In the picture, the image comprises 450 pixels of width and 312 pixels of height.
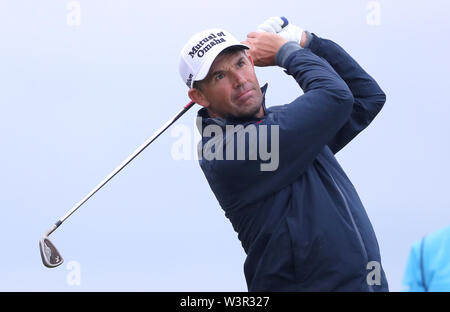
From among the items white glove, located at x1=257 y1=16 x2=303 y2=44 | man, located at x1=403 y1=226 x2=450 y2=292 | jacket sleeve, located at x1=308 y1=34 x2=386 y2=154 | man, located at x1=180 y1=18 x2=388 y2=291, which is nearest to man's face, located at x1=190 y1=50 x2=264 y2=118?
man, located at x1=180 y1=18 x2=388 y2=291

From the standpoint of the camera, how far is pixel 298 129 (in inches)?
139

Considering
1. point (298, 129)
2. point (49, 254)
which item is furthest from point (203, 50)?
point (49, 254)

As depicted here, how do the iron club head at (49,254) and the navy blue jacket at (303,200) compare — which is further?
the iron club head at (49,254)

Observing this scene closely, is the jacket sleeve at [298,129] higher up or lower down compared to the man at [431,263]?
higher up

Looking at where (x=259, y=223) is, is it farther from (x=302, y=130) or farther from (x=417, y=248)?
(x=417, y=248)

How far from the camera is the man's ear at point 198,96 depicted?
3814mm

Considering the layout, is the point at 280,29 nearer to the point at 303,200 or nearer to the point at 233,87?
the point at 233,87

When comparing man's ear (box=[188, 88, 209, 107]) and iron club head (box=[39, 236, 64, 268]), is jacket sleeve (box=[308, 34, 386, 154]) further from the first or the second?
iron club head (box=[39, 236, 64, 268])

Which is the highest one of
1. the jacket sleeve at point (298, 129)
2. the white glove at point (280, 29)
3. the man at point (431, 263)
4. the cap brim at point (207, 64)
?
the white glove at point (280, 29)

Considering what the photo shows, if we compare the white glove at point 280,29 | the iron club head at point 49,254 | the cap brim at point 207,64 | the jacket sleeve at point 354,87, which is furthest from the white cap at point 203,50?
the iron club head at point 49,254

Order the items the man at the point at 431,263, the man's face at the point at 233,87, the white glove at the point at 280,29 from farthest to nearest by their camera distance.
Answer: the white glove at the point at 280,29, the man's face at the point at 233,87, the man at the point at 431,263

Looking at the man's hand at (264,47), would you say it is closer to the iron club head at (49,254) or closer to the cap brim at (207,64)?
the cap brim at (207,64)

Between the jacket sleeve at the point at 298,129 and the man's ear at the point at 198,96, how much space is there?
0.25m
